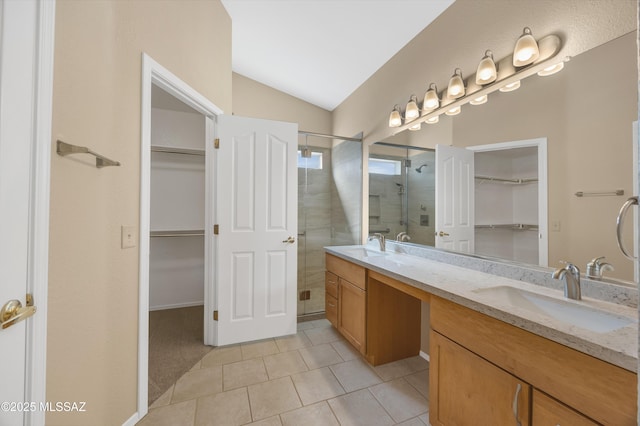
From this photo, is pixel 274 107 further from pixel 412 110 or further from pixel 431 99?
pixel 431 99

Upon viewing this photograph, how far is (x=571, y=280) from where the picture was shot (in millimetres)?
1125

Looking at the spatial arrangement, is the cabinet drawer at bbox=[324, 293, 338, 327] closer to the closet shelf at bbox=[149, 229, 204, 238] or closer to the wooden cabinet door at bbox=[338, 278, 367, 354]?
the wooden cabinet door at bbox=[338, 278, 367, 354]

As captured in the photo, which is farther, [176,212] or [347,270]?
[176,212]

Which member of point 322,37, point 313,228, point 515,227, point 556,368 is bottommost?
point 556,368

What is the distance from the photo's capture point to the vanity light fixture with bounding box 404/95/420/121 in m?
2.24

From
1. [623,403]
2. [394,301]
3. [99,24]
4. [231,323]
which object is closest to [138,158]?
[99,24]

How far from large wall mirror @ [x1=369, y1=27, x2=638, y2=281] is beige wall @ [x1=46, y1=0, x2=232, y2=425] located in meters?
2.19

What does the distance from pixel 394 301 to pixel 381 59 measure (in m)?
2.46

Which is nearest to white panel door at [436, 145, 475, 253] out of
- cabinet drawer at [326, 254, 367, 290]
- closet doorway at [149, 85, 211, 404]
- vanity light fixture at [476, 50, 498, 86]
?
vanity light fixture at [476, 50, 498, 86]

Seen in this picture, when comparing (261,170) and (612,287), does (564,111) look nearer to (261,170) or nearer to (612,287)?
(612,287)

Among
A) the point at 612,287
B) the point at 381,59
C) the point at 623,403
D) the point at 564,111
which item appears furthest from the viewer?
the point at 381,59

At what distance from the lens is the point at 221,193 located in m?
2.22

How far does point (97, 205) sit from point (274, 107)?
9.94ft

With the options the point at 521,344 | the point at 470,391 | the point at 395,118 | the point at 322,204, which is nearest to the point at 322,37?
the point at 395,118
